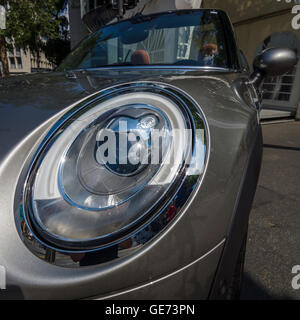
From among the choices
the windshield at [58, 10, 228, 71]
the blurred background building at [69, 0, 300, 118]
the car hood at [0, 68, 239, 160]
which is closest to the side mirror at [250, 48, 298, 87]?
the windshield at [58, 10, 228, 71]

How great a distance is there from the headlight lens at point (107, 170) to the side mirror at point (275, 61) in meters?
1.21

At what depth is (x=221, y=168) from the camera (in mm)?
611

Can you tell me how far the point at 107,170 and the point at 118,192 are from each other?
0.08 m

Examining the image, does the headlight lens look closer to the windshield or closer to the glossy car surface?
the glossy car surface

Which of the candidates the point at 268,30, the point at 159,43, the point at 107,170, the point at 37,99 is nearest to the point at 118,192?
the point at 107,170

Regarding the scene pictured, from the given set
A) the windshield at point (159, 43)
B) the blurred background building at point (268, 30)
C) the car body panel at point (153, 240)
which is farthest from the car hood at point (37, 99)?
the blurred background building at point (268, 30)

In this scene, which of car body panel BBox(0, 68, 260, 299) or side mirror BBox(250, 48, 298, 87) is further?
side mirror BBox(250, 48, 298, 87)

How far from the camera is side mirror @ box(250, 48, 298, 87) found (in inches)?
59.1

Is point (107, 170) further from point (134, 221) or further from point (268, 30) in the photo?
point (268, 30)

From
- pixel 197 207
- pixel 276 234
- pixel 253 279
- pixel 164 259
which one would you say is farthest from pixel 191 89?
pixel 276 234

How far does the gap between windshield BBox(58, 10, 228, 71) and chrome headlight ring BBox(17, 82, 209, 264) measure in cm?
83

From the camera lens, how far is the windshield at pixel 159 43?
148cm

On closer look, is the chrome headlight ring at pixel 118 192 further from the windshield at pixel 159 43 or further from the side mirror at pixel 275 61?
the side mirror at pixel 275 61
